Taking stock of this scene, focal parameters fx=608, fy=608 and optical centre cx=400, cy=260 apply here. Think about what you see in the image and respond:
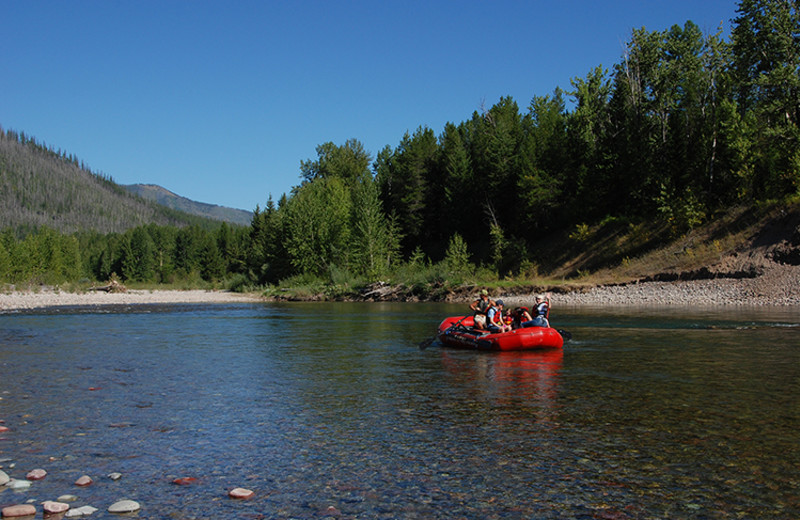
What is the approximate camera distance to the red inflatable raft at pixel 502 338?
18328 mm

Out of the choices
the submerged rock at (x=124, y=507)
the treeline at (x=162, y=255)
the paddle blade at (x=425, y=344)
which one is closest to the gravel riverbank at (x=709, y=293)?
the paddle blade at (x=425, y=344)

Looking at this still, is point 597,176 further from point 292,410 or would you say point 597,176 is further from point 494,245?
point 292,410

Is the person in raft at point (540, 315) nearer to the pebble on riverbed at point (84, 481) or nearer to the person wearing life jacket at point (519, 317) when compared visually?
the person wearing life jacket at point (519, 317)

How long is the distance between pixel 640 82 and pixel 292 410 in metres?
53.9

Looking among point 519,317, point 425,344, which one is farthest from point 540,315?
point 425,344

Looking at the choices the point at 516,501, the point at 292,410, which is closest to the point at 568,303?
the point at 292,410

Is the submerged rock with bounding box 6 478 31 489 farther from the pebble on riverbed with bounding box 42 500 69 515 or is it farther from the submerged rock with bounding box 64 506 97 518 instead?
the submerged rock with bounding box 64 506 97 518

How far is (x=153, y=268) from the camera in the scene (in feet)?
442

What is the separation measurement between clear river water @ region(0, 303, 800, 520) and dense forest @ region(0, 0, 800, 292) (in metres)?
31.5

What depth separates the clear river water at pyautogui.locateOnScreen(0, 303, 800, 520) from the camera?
6.46m

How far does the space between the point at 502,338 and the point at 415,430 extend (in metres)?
9.88

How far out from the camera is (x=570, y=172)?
6150cm

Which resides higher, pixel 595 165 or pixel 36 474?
pixel 595 165

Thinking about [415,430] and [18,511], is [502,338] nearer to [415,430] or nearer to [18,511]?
[415,430]
